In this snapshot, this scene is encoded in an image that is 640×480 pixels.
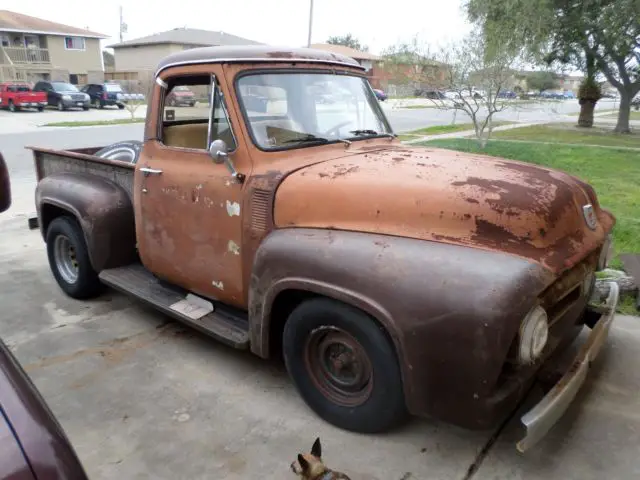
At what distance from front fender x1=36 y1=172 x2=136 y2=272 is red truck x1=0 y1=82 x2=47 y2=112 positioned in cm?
2755

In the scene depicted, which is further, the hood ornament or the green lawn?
the green lawn

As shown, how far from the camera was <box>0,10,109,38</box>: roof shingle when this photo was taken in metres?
42.5

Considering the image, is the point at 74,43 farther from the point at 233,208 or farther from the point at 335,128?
the point at 233,208

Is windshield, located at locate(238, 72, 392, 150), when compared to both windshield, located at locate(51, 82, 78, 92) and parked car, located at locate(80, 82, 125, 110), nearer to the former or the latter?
windshield, located at locate(51, 82, 78, 92)

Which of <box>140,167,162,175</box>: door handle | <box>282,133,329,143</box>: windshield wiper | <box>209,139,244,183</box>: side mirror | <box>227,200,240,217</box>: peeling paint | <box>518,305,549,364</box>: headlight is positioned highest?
<box>282,133,329,143</box>: windshield wiper

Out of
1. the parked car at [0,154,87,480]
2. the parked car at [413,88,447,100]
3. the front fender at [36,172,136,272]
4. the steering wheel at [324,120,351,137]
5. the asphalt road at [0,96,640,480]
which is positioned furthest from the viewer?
the parked car at [413,88,447,100]

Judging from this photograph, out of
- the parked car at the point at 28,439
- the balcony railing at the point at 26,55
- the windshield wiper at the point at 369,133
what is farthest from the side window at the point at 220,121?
the balcony railing at the point at 26,55

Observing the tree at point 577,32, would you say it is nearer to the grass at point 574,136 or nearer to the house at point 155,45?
the grass at point 574,136

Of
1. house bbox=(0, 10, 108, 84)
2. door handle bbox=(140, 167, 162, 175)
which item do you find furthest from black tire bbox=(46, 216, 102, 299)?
house bbox=(0, 10, 108, 84)

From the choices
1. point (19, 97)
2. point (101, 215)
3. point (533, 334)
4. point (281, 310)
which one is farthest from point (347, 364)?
point (19, 97)

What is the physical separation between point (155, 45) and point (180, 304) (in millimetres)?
51471

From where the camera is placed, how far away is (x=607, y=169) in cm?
1074

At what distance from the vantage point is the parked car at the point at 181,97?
3.90 meters

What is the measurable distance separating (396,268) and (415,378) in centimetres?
51
